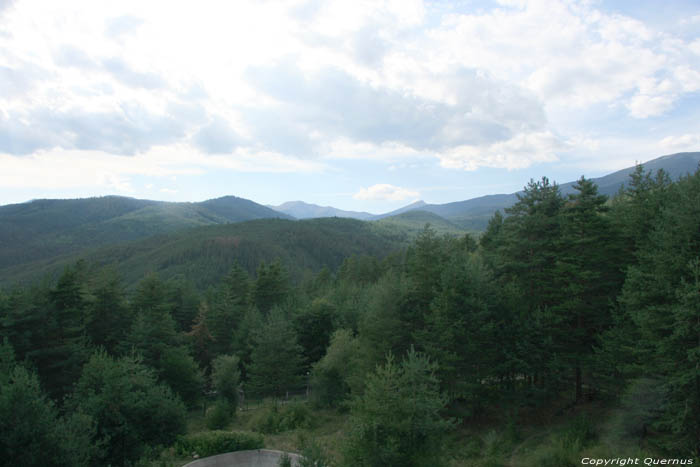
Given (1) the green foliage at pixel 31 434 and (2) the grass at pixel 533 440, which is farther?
(2) the grass at pixel 533 440

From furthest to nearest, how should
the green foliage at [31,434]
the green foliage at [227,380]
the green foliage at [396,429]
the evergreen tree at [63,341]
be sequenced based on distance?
the green foliage at [227,380]
the evergreen tree at [63,341]
the green foliage at [396,429]
the green foliage at [31,434]

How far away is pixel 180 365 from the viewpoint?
83.5 ft

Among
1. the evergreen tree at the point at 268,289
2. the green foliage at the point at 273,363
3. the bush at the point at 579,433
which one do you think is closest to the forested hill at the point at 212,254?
the evergreen tree at the point at 268,289

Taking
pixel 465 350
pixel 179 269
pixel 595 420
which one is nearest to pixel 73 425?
pixel 465 350

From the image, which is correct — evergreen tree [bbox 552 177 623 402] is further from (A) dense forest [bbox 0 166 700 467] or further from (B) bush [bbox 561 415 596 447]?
(B) bush [bbox 561 415 596 447]

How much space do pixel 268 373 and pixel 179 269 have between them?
13081cm

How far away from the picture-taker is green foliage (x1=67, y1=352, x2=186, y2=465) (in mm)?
13953

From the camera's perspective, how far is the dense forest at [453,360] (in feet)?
37.3

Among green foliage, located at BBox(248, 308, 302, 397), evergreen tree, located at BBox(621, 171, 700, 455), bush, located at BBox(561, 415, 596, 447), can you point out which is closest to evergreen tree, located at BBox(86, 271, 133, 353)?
green foliage, located at BBox(248, 308, 302, 397)

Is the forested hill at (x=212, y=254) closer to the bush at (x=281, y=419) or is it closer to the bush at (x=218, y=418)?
the bush at (x=281, y=419)

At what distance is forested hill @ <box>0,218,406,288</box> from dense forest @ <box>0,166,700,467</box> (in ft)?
359

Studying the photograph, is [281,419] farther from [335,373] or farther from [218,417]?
[335,373]

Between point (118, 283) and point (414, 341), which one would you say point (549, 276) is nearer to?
point (414, 341)

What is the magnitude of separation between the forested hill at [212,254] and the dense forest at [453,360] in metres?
109
